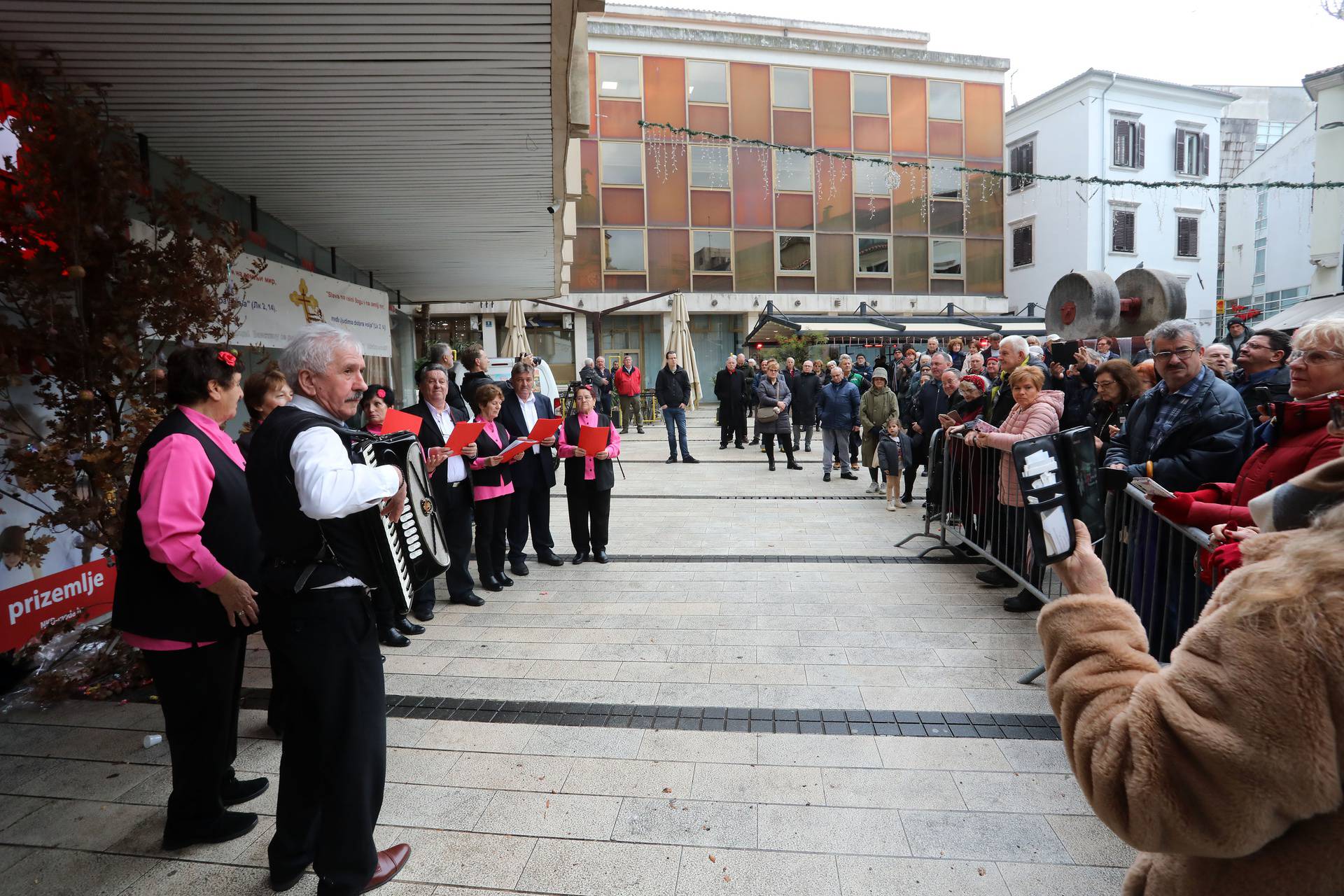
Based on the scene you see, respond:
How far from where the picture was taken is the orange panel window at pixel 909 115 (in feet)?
98.3

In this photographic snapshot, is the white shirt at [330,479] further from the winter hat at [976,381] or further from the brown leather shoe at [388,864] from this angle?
the winter hat at [976,381]

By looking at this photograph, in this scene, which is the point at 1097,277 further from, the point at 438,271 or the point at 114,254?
the point at 438,271

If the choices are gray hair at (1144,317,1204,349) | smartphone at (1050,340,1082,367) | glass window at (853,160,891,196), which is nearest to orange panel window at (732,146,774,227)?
glass window at (853,160,891,196)

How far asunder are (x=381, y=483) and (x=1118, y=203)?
34219 mm

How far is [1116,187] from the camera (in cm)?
2994

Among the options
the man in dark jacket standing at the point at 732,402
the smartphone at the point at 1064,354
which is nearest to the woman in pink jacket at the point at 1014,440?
the smartphone at the point at 1064,354

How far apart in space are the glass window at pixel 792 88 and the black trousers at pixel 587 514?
26552 mm

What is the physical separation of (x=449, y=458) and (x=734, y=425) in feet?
37.9

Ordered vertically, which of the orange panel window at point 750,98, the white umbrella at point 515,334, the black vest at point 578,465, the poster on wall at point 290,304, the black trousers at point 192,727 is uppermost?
the orange panel window at point 750,98

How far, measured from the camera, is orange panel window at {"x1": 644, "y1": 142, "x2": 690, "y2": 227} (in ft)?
94.0

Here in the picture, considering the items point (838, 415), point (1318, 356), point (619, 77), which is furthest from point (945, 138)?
point (1318, 356)

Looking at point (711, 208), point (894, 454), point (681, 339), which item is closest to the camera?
point (894, 454)

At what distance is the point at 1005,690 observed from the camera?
399cm

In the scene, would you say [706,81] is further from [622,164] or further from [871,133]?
[871,133]
